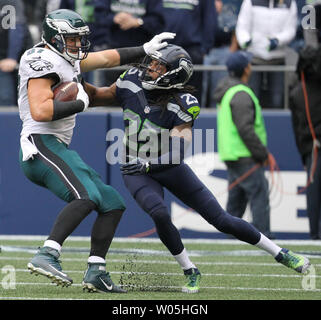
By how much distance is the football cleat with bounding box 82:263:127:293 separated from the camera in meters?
6.38

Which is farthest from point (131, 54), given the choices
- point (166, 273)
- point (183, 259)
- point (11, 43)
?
point (11, 43)

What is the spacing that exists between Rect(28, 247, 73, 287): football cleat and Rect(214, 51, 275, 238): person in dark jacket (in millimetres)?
3959

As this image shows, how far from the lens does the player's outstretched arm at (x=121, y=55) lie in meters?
6.79

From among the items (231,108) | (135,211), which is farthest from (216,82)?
(135,211)

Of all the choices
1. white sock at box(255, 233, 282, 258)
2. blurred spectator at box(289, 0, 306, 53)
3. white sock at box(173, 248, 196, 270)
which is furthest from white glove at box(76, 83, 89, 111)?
blurred spectator at box(289, 0, 306, 53)

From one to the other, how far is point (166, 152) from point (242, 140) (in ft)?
9.89

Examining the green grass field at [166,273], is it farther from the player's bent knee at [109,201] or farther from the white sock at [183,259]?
the player's bent knee at [109,201]

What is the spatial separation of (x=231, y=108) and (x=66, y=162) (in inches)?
147

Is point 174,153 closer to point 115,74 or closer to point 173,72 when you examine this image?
point 173,72
